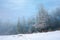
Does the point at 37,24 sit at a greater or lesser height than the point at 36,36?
greater

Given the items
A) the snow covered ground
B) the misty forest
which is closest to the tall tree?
the misty forest

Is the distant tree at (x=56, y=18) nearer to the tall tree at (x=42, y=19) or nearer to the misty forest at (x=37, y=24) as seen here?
the misty forest at (x=37, y=24)

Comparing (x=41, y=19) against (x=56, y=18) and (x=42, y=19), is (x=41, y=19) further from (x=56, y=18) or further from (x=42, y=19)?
(x=56, y=18)

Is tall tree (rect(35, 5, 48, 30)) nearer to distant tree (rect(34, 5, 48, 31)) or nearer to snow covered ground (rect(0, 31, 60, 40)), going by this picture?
distant tree (rect(34, 5, 48, 31))

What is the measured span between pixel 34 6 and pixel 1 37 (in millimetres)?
618

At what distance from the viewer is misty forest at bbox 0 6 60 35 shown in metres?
1.54

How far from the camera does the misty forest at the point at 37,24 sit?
154cm

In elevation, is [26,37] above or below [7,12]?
below

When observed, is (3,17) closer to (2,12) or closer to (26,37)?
(2,12)

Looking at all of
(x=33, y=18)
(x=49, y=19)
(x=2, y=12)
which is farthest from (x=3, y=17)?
(x=49, y=19)

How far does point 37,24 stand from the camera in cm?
158

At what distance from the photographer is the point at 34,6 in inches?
62.2

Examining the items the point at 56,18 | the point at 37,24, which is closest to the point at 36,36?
the point at 37,24

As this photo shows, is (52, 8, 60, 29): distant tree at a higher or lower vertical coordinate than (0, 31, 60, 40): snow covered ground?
higher
